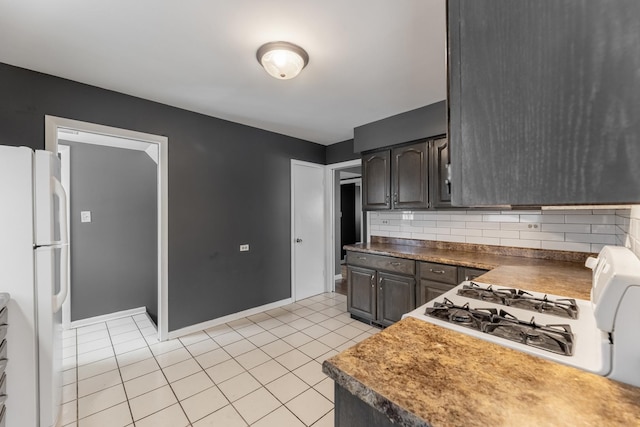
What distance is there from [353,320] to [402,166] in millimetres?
1951

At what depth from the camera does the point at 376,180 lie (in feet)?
10.9

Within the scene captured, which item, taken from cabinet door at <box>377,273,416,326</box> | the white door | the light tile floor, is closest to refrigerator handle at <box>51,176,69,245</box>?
the light tile floor

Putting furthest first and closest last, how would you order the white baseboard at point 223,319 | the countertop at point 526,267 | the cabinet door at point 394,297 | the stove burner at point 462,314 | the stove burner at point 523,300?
1. the white baseboard at point 223,319
2. the cabinet door at point 394,297
3. the countertop at point 526,267
4. the stove burner at point 523,300
5. the stove burner at point 462,314

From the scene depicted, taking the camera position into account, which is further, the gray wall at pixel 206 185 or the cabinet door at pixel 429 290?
the cabinet door at pixel 429 290

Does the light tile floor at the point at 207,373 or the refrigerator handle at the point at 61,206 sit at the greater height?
the refrigerator handle at the point at 61,206

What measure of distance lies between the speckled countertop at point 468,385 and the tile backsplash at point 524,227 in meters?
1.52

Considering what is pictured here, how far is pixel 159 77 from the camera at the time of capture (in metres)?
2.25

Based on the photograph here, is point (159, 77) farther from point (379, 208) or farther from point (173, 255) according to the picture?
point (379, 208)

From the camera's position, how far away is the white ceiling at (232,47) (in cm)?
151

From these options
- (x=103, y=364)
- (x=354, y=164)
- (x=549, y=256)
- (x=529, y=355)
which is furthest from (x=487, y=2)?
(x=354, y=164)

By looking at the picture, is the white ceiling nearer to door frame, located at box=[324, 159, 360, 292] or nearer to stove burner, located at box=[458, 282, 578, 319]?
stove burner, located at box=[458, 282, 578, 319]

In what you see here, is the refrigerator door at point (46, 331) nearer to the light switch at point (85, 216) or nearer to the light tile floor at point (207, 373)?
the light tile floor at point (207, 373)

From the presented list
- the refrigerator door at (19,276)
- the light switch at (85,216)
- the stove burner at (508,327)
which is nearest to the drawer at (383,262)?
the stove burner at (508,327)

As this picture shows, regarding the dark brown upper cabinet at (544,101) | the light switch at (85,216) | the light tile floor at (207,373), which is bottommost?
the light tile floor at (207,373)
